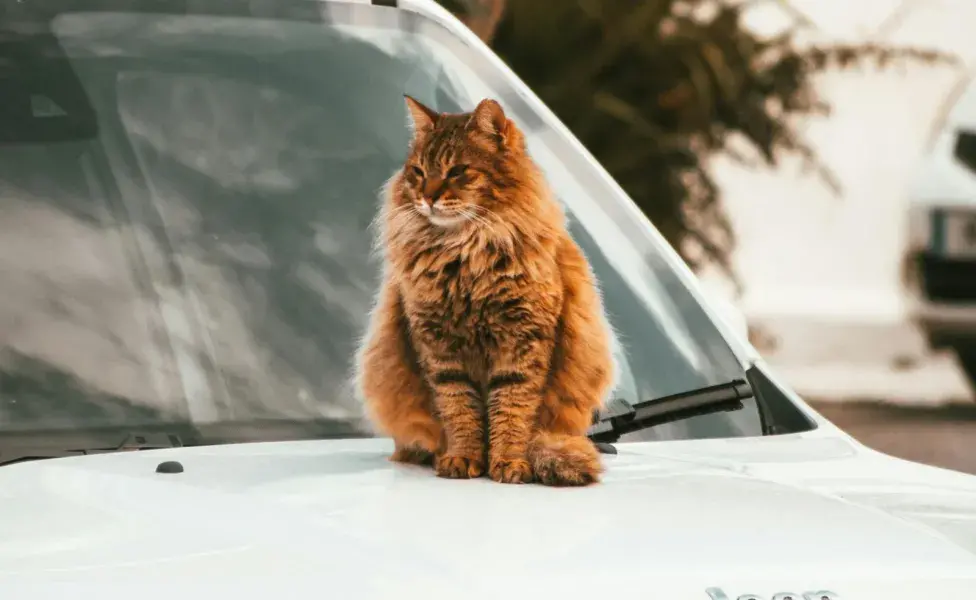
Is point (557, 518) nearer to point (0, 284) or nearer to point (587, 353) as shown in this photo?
point (587, 353)

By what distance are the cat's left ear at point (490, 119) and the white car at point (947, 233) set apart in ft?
15.6

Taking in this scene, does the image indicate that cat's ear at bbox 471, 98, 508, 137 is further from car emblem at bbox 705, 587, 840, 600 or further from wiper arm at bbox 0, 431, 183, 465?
car emblem at bbox 705, 587, 840, 600

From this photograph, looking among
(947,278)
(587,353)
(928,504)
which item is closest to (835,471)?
(928,504)

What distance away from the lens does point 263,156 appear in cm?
219

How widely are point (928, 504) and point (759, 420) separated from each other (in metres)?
0.39

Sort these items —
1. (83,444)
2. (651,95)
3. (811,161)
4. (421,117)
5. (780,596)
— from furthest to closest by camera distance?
(811,161) < (651,95) < (421,117) < (83,444) < (780,596)

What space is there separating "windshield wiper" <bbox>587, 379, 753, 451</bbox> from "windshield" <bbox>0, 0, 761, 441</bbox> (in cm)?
1

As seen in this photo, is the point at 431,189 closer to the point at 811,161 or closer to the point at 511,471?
the point at 511,471

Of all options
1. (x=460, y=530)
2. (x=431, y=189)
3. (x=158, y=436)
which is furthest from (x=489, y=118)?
(x=460, y=530)

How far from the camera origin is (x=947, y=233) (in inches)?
246

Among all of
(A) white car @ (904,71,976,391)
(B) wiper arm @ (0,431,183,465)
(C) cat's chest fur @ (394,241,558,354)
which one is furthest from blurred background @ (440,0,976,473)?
(B) wiper arm @ (0,431,183,465)

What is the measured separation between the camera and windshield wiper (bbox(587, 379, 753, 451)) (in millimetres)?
1858

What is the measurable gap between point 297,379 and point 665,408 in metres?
0.45

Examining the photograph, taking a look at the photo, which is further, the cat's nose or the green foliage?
the green foliage
